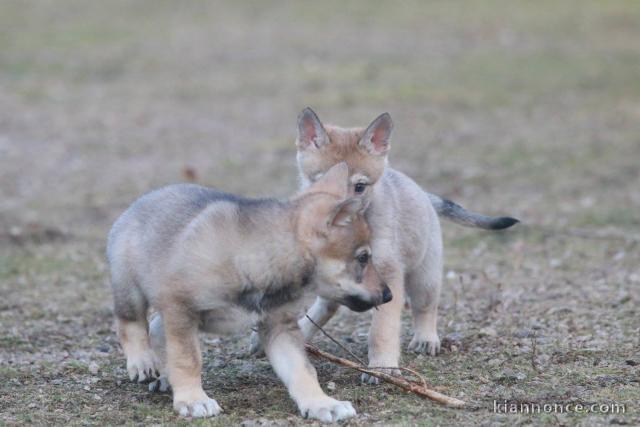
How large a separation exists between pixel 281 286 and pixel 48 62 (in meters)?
13.8

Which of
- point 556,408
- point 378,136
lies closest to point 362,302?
point 556,408

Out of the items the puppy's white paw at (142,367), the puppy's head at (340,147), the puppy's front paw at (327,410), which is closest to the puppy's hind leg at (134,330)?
the puppy's white paw at (142,367)

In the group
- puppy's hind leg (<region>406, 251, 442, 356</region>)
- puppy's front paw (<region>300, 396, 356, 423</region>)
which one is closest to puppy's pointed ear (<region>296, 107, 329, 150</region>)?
puppy's hind leg (<region>406, 251, 442, 356</region>)

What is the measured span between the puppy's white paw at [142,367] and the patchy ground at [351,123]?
0.06 metres

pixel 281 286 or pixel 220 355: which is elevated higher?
pixel 281 286

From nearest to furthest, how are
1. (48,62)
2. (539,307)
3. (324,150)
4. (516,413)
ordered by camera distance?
(516,413) → (324,150) → (539,307) → (48,62)

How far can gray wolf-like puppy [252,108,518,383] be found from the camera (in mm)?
5500

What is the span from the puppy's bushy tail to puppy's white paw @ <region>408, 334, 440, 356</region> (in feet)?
2.46

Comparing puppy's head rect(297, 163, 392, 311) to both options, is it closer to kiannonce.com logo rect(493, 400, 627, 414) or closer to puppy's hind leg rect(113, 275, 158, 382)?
kiannonce.com logo rect(493, 400, 627, 414)

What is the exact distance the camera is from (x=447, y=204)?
6.55 m

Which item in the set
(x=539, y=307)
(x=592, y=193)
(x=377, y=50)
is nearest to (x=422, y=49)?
(x=377, y=50)

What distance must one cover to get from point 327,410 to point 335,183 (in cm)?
105

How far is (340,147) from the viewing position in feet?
20.5

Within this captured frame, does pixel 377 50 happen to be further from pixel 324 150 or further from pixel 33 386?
pixel 33 386
